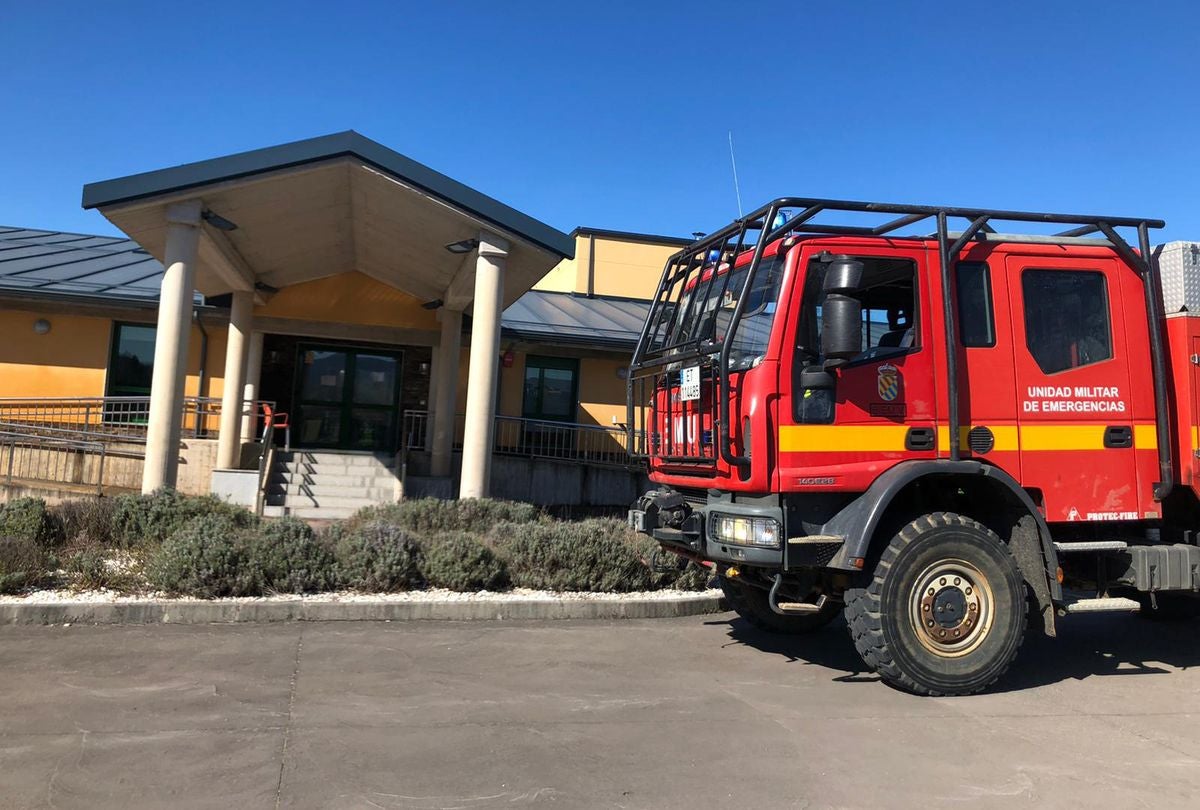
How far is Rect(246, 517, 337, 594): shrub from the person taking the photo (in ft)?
23.6

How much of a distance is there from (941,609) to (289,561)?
5317mm

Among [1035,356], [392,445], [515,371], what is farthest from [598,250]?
[1035,356]

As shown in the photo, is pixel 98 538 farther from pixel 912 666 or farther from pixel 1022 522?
pixel 1022 522

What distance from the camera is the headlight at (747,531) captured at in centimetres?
499

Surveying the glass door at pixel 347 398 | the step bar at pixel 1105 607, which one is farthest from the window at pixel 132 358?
the step bar at pixel 1105 607


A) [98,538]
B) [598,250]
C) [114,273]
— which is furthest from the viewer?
[598,250]

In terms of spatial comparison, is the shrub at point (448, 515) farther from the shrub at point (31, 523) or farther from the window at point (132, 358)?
the window at point (132, 358)

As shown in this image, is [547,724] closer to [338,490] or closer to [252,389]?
[338,490]

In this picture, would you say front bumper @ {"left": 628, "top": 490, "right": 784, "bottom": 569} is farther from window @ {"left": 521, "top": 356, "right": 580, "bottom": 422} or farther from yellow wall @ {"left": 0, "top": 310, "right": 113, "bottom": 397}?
yellow wall @ {"left": 0, "top": 310, "right": 113, "bottom": 397}

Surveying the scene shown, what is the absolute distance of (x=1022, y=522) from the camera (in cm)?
541

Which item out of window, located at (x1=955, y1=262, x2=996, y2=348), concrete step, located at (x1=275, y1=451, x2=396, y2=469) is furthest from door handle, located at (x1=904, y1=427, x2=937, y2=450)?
concrete step, located at (x1=275, y1=451, x2=396, y2=469)

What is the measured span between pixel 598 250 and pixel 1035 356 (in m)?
18.1

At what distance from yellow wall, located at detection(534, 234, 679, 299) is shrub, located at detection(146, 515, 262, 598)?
53.0ft

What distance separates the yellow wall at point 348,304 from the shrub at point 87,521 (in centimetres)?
685
